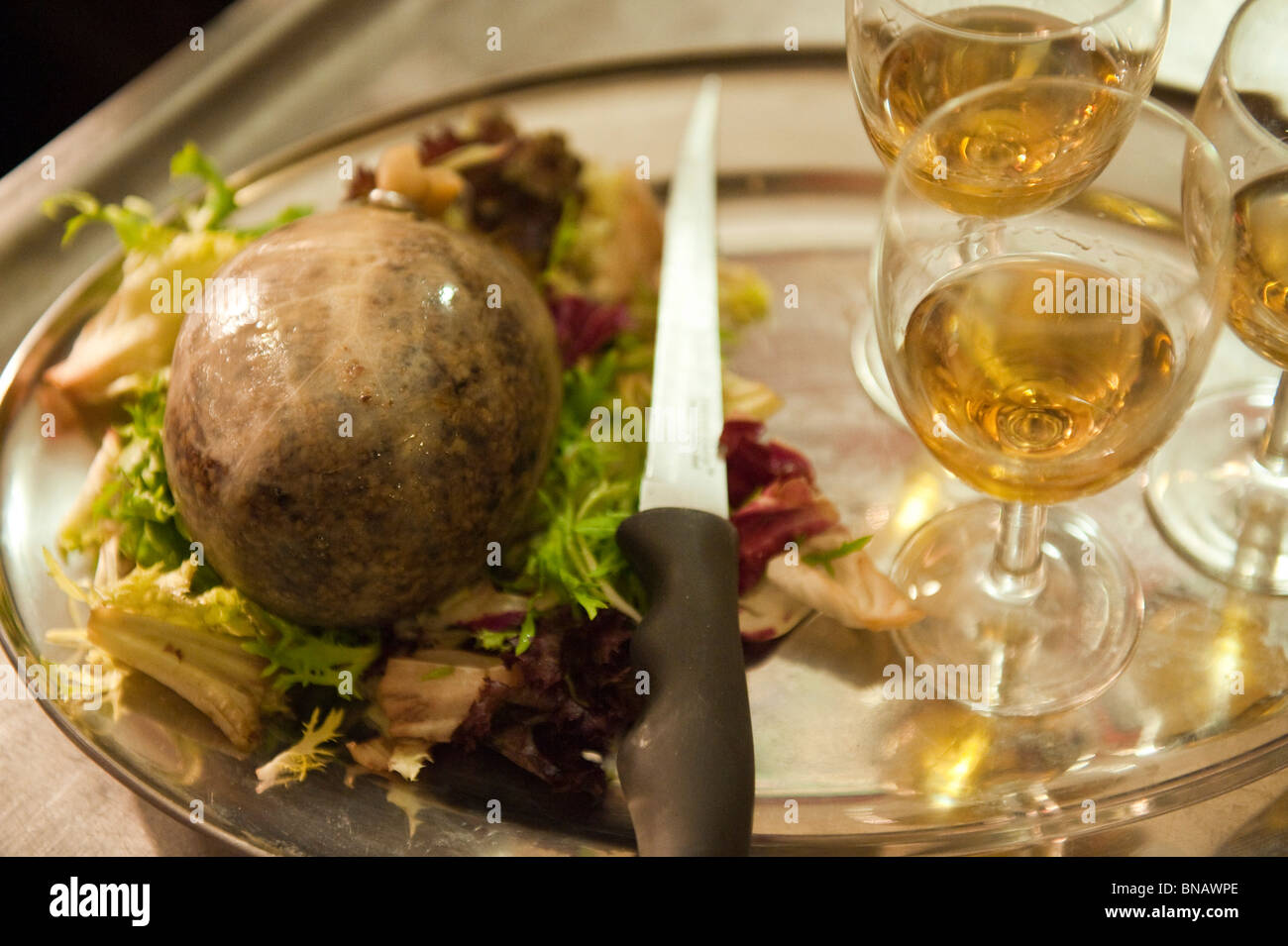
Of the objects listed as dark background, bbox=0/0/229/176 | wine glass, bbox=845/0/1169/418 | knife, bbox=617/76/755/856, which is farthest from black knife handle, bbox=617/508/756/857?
dark background, bbox=0/0/229/176

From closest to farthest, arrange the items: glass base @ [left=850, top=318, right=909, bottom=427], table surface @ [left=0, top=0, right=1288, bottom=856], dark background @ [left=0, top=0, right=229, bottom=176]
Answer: table surface @ [left=0, top=0, right=1288, bottom=856] → glass base @ [left=850, top=318, right=909, bottom=427] → dark background @ [left=0, top=0, right=229, bottom=176]

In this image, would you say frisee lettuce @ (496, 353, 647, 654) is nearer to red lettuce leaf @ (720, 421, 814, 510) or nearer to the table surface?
red lettuce leaf @ (720, 421, 814, 510)

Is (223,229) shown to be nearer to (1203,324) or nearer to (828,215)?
(828,215)

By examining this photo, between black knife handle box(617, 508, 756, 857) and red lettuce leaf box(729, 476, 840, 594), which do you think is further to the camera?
red lettuce leaf box(729, 476, 840, 594)

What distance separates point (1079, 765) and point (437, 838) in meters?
0.47

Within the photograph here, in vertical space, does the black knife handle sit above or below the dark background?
below

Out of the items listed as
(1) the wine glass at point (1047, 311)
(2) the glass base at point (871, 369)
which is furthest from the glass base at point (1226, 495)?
(2) the glass base at point (871, 369)

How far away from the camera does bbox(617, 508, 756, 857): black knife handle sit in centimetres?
75

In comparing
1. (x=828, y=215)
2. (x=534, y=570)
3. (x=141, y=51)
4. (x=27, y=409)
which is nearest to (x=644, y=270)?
(x=828, y=215)

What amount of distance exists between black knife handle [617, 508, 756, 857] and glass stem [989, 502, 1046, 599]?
23 cm

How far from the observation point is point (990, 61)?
0.93 meters

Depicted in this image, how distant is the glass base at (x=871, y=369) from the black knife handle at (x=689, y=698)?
31 cm

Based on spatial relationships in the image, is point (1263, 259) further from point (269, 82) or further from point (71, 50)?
point (71, 50)

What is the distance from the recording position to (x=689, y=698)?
792 mm
